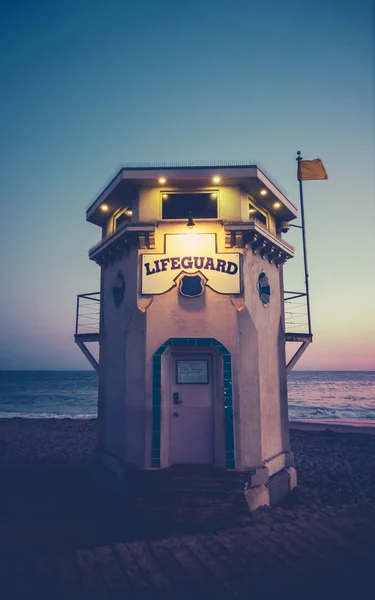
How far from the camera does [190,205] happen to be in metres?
10.4

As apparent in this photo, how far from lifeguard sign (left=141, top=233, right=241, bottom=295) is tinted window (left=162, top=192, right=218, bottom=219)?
0.87m

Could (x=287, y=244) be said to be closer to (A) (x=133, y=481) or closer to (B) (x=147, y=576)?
(A) (x=133, y=481)

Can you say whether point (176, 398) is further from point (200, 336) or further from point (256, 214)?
point (256, 214)

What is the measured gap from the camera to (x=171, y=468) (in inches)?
359

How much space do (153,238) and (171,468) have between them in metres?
5.87

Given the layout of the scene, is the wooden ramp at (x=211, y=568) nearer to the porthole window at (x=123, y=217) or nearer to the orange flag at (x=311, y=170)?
the porthole window at (x=123, y=217)

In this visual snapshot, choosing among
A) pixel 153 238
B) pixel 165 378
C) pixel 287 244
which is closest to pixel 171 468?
pixel 165 378

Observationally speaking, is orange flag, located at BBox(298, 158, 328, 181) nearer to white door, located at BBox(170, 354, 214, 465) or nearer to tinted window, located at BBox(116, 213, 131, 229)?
tinted window, located at BBox(116, 213, 131, 229)

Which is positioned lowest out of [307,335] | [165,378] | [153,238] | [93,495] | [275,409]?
[93,495]

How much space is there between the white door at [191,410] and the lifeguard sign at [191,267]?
1.93 metres

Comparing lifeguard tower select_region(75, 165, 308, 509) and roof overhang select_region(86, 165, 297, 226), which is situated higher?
roof overhang select_region(86, 165, 297, 226)

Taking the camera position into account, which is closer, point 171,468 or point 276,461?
point 171,468

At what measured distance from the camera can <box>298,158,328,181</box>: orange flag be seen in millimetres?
12798

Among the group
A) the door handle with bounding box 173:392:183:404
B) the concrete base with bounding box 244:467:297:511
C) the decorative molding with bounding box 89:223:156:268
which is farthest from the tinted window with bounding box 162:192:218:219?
the concrete base with bounding box 244:467:297:511
